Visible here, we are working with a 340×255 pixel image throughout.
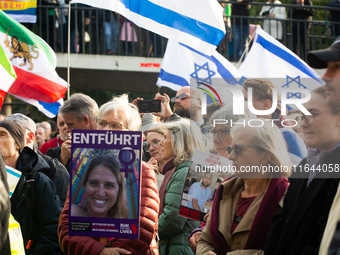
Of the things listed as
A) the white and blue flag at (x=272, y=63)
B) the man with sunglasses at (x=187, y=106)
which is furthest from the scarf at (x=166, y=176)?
the white and blue flag at (x=272, y=63)

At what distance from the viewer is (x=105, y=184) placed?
101 inches

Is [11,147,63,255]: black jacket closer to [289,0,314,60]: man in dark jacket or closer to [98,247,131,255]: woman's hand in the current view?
[98,247,131,255]: woman's hand

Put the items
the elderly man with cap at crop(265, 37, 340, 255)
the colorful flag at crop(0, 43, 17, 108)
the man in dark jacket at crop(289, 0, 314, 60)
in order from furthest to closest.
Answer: the man in dark jacket at crop(289, 0, 314, 60) < the colorful flag at crop(0, 43, 17, 108) < the elderly man with cap at crop(265, 37, 340, 255)

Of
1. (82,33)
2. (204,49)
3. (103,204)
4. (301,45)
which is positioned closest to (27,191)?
(103,204)

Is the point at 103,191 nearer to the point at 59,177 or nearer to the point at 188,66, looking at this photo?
the point at 59,177

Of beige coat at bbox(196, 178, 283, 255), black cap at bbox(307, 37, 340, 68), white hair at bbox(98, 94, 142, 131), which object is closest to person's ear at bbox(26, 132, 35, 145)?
white hair at bbox(98, 94, 142, 131)

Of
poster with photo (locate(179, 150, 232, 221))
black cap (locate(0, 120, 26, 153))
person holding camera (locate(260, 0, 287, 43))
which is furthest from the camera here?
person holding camera (locate(260, 0, 287, 43))

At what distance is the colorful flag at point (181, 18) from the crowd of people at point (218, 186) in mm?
1280

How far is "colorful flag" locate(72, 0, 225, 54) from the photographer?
15.1ft

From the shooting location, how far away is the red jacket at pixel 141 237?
8.48 feet

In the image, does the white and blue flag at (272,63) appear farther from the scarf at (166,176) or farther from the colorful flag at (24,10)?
the colorful flag at (24,10)

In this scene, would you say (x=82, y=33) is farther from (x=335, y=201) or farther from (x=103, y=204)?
(x=335, y=201)

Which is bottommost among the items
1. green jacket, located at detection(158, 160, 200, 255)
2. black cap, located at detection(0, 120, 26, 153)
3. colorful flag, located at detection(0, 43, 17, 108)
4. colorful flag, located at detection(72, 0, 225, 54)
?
green jacket, located at detection(158, 160, 200, 255)

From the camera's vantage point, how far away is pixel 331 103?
1968 mm
